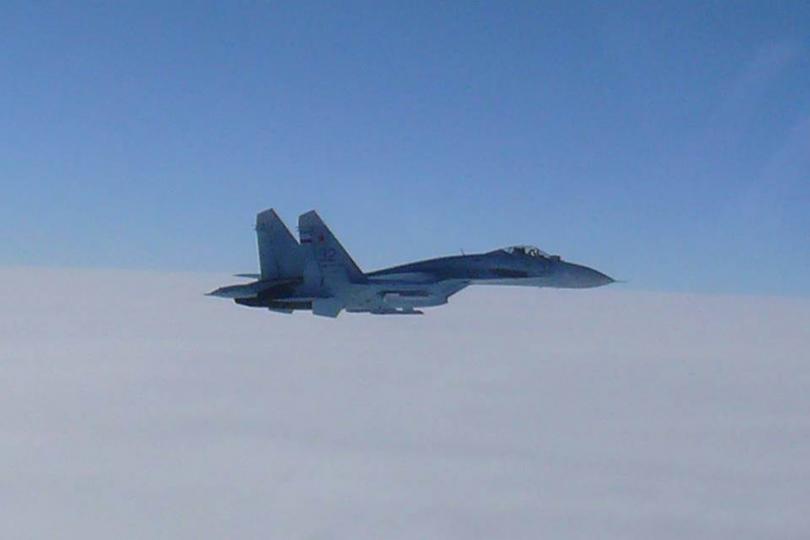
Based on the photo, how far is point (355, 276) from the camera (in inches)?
1264

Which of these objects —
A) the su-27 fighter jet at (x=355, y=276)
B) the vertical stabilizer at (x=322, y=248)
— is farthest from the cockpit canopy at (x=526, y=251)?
the vertical stabilizer at (x=322, y=248)


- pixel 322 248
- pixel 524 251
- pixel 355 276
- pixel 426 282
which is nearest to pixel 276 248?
pixel 322 248

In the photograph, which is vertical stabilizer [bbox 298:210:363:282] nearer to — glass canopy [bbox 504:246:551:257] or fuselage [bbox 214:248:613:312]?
fuselage [bbox 214:248:613:312]

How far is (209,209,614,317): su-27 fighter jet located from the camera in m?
31.5

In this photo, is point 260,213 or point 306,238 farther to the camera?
point 260,213

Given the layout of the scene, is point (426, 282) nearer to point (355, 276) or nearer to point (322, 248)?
point (355, 276)

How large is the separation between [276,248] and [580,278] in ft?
57.6

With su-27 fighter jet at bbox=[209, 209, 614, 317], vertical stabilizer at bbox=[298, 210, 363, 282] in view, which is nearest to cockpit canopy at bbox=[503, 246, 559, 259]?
su-27 fighter jet at bbox=[209, 209, 614, 317]

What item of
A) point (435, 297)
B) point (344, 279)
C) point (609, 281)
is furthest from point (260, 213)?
point (609, 281)

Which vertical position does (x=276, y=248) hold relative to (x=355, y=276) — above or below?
above

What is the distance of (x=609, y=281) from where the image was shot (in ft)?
126

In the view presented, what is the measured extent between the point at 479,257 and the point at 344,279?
30.3ft

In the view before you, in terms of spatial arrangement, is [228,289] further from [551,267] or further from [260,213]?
[551,267]

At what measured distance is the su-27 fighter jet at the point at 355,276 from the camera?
31469 mm
